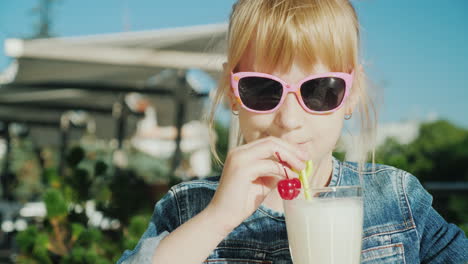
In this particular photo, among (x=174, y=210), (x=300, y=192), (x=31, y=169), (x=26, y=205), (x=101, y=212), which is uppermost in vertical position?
(x=300, y=192)

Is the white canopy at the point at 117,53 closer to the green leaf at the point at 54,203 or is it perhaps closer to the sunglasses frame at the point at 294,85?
the green leaf at the point at 54,203

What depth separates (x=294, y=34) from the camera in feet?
4.47

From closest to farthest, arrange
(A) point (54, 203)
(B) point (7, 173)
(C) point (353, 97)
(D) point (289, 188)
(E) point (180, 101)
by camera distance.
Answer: (D) point (289, 188) < (C) point (353, 97) < (A) point (54, 203) < (E) point (180, 101) < (B) point (7, 173)

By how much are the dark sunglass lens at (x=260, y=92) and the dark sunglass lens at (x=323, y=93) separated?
7 centimetres

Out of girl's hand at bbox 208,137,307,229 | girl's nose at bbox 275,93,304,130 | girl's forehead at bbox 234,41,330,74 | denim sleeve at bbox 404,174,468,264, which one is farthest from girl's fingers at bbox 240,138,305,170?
denim sleeve at bbox 404,174,468,264

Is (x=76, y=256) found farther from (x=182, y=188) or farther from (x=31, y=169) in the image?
(x=31, y=169)

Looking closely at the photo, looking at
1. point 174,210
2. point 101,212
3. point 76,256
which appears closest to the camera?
point 174,210

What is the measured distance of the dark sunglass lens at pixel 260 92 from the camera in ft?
4.34

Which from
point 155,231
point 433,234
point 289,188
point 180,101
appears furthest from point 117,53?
point 289,188

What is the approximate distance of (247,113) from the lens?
1.40m

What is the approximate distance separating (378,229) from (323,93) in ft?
1.57

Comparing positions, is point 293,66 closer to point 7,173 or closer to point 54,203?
point 54,203

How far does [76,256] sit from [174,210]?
100 centimetres

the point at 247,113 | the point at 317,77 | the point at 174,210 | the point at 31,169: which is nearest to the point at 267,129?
the point at 247,113
